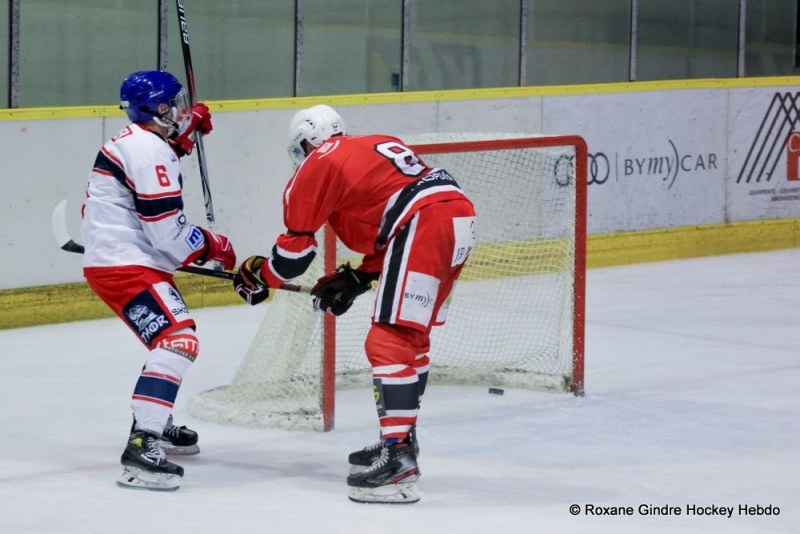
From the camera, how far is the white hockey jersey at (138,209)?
164 inches

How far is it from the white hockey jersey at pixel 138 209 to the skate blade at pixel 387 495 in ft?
2.87

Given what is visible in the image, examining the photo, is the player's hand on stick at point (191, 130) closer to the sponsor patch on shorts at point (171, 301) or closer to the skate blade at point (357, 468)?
the sponsor patch on shorts at point (171, 301)

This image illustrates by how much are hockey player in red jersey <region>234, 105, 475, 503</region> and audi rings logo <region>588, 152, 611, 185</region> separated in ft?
16.0

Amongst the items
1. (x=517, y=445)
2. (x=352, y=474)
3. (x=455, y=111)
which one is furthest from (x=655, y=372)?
(x=455, y=111)

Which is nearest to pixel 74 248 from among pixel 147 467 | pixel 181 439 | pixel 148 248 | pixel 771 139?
pixel 148 248

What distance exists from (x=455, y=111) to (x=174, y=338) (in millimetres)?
4514

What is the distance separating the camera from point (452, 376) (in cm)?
588

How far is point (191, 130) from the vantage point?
4.51 metres

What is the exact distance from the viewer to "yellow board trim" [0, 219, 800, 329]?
6887mm

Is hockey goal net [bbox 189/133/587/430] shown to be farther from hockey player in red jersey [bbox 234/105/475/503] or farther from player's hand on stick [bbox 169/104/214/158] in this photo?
hockey player in red jersey [bbox 234/105/475/503]

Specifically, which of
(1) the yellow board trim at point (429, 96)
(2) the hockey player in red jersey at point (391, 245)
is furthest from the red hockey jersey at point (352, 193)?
(1) the yellow board trim at point (429, 96)

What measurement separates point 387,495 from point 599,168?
209 inches

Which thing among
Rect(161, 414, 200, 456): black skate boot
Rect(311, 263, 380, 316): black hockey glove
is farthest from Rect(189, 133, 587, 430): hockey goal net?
Rect(311, 263, 380, 316): black hockey glove

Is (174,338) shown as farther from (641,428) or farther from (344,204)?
(641,428)
